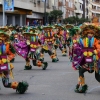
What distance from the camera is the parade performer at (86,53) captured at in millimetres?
9250

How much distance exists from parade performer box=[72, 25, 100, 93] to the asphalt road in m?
0.49

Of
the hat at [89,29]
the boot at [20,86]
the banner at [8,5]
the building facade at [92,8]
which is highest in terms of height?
the building facade at [92,8]

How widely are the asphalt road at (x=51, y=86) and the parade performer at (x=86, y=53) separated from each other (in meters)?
0.49

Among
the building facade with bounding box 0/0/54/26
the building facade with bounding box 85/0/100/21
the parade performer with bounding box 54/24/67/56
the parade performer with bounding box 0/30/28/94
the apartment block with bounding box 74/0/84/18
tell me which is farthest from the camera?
the building facade with bounding box 85/0/100/21

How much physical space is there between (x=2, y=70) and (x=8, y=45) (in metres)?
0.67

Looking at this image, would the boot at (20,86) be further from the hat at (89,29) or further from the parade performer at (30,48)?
the parade performer at (30,48)

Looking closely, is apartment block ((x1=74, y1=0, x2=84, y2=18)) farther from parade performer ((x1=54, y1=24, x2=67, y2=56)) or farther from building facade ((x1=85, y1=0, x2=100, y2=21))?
parade performer ((x1=54, y1=24, x2=67, y2=56))

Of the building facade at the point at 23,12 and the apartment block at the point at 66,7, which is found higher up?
the apartment block at the point at 66,7

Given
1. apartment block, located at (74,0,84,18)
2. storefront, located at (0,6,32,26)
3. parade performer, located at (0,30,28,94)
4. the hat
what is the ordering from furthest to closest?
apartment block, located at (74,0,84,18)
storefront, located at (0,6,32,26)
the hat
parade performer, located at (0,30,28,94)

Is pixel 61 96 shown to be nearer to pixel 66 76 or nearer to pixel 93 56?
pixel 93 56

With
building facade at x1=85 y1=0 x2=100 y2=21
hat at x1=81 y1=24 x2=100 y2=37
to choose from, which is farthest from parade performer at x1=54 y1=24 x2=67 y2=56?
building facade at x1=85 y1=0 x2=100 y2=21

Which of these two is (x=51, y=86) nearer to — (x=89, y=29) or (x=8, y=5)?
(x=89, y=29)

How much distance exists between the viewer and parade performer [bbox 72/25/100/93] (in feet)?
30.3

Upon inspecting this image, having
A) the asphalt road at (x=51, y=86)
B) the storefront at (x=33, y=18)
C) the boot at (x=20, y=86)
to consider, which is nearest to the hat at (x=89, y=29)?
the asphalt road at (x=51, y=86)
